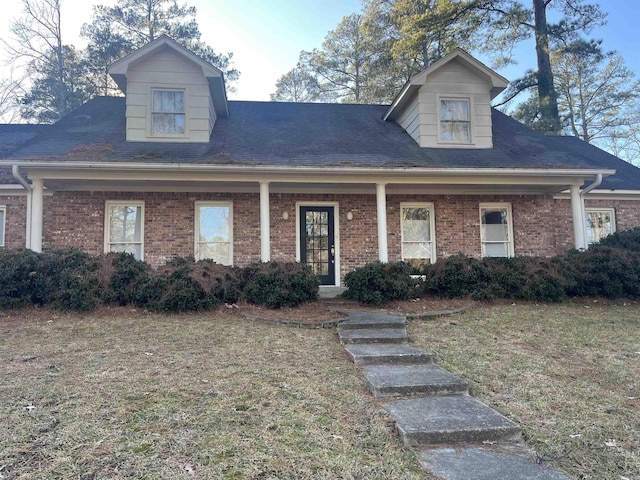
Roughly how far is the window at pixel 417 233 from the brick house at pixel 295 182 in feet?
0.09

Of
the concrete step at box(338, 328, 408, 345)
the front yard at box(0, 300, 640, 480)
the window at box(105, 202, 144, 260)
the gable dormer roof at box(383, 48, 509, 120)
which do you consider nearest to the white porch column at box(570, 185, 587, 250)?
the gable dormer roof at box(383, 48, 509, 120)

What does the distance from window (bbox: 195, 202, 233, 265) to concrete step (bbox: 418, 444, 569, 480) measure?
763 centimetres

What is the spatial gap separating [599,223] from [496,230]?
11.0ft

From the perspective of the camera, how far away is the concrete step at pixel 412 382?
371cm

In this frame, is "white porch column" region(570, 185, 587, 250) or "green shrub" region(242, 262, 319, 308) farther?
"white porch column" region(570, 185, 587, 250)

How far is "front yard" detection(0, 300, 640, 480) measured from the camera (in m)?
2.55

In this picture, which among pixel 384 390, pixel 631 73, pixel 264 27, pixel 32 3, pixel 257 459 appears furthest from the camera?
pixel 631 73

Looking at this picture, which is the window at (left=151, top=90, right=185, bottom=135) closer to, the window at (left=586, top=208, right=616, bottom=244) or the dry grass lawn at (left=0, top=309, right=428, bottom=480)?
the dry grass lawn at (left=0, top=309, right=428, bottom=480)

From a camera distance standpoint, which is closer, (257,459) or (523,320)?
(257,459)

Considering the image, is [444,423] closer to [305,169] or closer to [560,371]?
[560,371]

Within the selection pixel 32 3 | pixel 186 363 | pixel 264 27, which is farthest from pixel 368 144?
pixel 32 3

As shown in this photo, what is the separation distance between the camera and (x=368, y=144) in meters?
10.2

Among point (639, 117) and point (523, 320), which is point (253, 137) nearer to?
point (523, 320)

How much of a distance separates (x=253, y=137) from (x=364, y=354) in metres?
7.14
